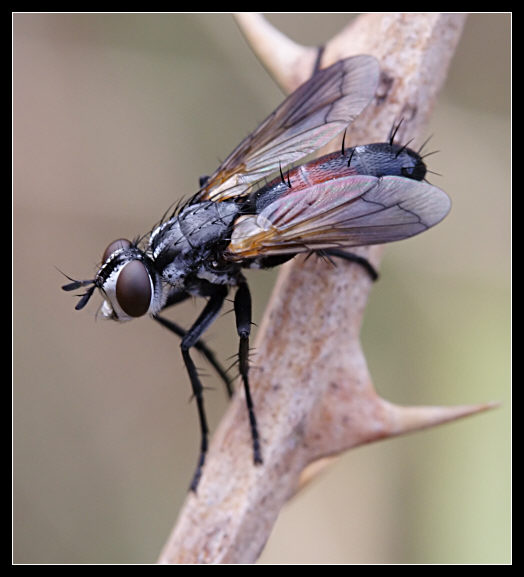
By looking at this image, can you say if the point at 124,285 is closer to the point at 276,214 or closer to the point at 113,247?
the point at 113,247

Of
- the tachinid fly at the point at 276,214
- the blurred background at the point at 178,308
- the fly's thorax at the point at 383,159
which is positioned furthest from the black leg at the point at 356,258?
the blurred background at the point at 178,308

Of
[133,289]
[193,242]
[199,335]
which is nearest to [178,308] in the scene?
[199,335]

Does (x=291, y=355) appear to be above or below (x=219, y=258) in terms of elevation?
below

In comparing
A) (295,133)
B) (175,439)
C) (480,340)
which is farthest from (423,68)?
(175,439)

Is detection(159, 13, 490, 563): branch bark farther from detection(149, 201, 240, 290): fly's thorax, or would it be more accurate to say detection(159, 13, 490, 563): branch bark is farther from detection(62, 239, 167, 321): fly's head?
detection(62, 239, 167, 321): fly's head

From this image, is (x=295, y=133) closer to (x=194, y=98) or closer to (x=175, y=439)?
(x=194, y=98)

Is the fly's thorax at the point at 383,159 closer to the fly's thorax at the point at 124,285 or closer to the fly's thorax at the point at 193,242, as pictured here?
the fly's thorax at the point at 193,242
